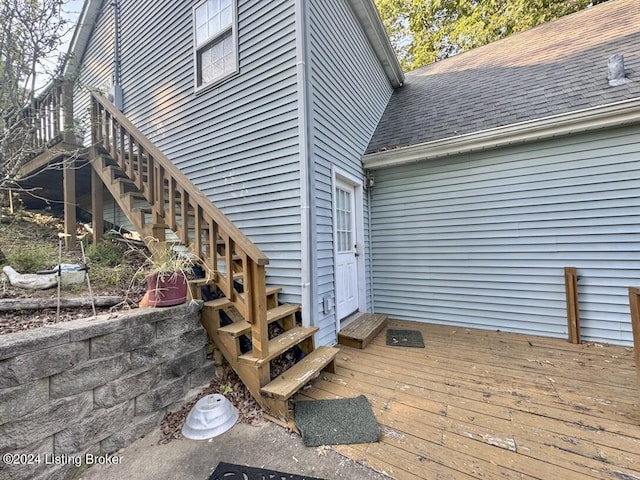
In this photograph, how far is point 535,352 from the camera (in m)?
3.12

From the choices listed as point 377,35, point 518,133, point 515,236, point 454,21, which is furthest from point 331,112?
point 454,21

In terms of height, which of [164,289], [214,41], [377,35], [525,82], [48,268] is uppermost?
A: [377,35]

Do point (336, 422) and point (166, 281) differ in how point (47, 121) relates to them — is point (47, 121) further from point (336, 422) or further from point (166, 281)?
point (336, 422)

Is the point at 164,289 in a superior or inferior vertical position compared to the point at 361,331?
superior

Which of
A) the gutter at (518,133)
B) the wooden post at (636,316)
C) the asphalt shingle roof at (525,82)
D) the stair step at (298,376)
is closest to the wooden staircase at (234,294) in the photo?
the stair step at (298,376)

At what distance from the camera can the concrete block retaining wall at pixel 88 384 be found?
146cm

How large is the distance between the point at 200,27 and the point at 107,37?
10.8ft

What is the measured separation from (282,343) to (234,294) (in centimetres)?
63

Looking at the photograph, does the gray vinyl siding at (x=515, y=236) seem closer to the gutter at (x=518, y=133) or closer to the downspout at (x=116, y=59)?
the gutter at (x=518, y=133)

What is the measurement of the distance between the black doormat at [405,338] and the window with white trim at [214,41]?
159 inches

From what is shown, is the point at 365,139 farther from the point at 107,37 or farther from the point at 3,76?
the point at 107,37

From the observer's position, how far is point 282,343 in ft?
8.05

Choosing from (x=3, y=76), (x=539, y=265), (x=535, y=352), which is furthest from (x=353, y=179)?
(x=3, y=76)

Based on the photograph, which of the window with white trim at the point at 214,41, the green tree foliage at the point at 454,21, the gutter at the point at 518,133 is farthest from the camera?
the green tree foliage at the point at 454,21
